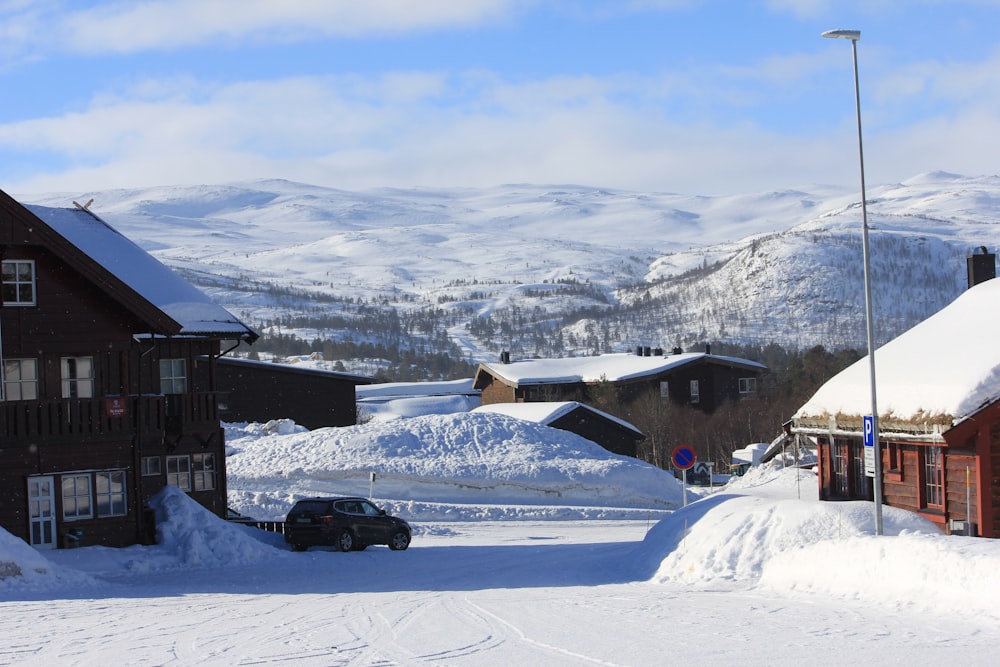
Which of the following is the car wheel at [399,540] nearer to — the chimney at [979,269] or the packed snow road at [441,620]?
the packed snow road at [441,620]

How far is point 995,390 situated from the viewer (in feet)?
76.2

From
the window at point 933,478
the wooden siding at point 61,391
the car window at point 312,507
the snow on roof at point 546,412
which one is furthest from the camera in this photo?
the snow on roof at point 546,412

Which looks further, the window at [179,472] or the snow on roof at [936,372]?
the window at [179,472]

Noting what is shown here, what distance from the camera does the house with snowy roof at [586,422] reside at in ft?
216

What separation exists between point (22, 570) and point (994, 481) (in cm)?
1906

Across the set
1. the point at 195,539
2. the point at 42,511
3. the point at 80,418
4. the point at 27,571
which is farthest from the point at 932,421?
the point at 42,511

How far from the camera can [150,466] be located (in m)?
34.8

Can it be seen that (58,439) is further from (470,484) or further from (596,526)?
(470,484)

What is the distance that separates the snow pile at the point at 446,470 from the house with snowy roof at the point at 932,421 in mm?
17044

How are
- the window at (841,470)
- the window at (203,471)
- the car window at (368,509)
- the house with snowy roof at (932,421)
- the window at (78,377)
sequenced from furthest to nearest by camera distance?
the window at (203,471)
the car window at (368,509)
the window at (841,470)
the window at (78,377)
the house with snowy roof at (932,421)

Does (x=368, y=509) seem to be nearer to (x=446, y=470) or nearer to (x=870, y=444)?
(x=870, y=444)

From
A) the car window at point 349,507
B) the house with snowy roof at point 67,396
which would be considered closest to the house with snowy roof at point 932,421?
the car window at point 349,507

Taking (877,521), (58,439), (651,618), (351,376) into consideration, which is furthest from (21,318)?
(351,376)

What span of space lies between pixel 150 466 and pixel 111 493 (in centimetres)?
633
